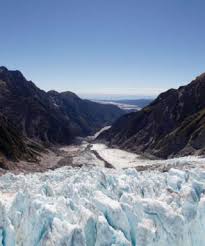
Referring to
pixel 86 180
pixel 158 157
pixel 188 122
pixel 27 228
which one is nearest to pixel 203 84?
pixel 188 122

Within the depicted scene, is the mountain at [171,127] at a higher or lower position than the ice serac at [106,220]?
lower

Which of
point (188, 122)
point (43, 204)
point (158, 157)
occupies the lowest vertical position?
point (158, 157)

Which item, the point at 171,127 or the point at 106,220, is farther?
the point at 171,127

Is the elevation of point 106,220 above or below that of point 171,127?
above

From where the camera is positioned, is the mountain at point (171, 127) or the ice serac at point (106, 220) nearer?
the ice serac at point (106, 220)

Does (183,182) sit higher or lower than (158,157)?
higher

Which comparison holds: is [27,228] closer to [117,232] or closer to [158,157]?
[117,232]

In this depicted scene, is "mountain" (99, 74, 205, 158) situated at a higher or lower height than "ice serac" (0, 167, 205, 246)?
lower

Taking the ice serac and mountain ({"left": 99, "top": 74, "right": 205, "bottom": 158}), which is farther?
mountain ({"left": 99, "top": 74, "right": 205, "bottom": 158})
